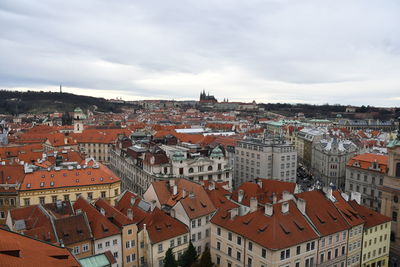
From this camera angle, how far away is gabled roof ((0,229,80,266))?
19891 mm

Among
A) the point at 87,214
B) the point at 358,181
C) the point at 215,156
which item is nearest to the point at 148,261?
the point at 87,214

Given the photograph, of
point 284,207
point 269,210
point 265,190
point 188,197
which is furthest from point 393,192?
point 188,197

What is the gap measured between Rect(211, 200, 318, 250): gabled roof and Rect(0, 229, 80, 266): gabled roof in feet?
69.0

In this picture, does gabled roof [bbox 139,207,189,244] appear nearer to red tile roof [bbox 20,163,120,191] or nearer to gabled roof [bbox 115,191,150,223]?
gabled roof [bbox 115,191,150,223]

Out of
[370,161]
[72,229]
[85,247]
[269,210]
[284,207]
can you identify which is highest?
[370,161]

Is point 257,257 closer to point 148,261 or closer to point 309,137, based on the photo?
point 148,261

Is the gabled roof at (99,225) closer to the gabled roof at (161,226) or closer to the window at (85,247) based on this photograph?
the window at (85,247)

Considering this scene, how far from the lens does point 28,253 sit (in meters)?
22.0

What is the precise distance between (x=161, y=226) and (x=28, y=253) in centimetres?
2313

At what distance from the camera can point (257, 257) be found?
37.3m

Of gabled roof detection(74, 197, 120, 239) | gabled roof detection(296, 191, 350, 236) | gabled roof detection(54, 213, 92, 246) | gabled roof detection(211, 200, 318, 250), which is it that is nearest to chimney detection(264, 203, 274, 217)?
gabled roof detection(211, 200, 318, 250)

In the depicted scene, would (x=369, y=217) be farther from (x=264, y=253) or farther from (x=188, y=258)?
(x=188, y=258)

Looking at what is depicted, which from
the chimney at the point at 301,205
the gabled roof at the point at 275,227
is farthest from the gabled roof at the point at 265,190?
the gabled roof at the point at 275,227

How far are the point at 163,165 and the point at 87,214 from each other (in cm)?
2524
